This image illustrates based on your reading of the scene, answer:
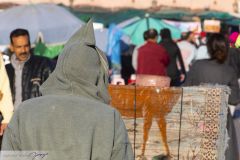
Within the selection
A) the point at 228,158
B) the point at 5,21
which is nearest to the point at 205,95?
the point at 228,158

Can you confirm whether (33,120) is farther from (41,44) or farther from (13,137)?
(41,44)

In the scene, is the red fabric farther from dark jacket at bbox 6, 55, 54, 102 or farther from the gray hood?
the gray hood

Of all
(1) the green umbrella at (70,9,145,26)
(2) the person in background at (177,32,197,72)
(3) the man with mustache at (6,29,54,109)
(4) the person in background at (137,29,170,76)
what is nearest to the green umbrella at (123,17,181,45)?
(1) the green umbrella at (70,9,145,26)

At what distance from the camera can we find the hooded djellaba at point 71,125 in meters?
3.64

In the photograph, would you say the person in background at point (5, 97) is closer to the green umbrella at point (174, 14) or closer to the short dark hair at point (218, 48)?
the short dark hair at point (218, 48)

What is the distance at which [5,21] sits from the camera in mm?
13320

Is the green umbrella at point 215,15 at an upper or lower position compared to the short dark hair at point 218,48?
lower

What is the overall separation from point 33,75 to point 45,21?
19.7 ft

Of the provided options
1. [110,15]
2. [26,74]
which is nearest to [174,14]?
[110,15]

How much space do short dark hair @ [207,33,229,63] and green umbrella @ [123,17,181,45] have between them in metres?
11.1

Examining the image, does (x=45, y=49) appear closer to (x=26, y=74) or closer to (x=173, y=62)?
(x=173, y=62)

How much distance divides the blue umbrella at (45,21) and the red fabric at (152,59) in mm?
1392

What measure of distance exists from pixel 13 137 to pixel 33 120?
12 cm

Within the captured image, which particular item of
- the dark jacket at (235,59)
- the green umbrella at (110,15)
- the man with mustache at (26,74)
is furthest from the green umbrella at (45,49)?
the green umbrella at (110,15)
